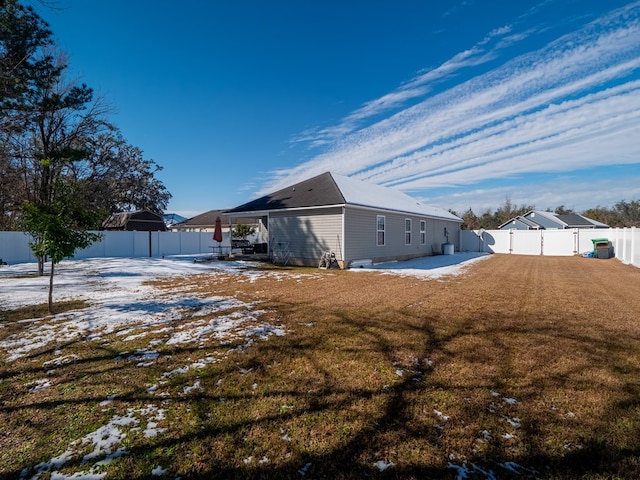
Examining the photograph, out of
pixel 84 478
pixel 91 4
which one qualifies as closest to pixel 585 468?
pixel 84 478

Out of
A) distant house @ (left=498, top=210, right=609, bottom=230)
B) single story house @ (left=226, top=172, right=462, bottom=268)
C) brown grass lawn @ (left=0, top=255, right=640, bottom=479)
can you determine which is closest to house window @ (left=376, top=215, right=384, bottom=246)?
single story house @ (left=226, top=172, right=462, bottom=268)

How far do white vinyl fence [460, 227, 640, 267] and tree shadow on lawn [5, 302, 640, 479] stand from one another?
68.0 ft

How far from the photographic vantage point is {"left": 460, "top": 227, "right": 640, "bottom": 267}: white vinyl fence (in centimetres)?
2122

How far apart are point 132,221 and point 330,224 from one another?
78.0 feet

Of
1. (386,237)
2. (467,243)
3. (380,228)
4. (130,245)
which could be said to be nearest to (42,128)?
(130,245)

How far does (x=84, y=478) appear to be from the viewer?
6.14ft

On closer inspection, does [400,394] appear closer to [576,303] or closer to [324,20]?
[576,303]

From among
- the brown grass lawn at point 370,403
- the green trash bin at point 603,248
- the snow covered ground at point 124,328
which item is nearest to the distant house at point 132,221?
the snow covered ground at point 124,328

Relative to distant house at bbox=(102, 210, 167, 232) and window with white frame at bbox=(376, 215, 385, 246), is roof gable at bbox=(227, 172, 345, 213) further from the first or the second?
distant house at bbox=(102, 210, 167, 232)

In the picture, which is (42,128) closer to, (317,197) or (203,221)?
(317,197)

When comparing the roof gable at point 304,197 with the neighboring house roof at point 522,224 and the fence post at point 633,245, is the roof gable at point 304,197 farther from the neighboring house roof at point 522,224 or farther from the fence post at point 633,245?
the neighboring house roof at point 522,224

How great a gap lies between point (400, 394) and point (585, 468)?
4.16ft

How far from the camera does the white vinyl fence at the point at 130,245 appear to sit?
51.3ft

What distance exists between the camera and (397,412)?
251cm
